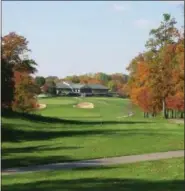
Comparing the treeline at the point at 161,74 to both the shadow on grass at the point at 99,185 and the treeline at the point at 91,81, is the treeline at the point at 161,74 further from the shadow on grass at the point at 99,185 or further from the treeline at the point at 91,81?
the shadow on grass at the point at 99,185

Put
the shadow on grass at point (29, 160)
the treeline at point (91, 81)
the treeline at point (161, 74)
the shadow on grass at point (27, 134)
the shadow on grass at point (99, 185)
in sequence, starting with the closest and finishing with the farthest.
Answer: the shadow on grass at point (99, 185) → the shadow on grass at point (29, 160) → the treeline at point (91, 81) → the shadow on grass at point (27, 134) → the treeline at point (161, 74)

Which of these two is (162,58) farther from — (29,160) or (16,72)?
(29,160)

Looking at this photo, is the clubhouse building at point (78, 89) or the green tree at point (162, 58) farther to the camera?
the green tree at point (162, 58)

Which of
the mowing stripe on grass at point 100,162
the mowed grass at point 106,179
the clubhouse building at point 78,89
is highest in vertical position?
the clubhouse building at point 78,89

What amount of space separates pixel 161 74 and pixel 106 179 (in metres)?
41.3

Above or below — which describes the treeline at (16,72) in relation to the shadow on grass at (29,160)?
above

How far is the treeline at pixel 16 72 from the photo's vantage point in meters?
37.8

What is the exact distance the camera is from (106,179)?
1291 cm

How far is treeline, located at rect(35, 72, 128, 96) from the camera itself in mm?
23938

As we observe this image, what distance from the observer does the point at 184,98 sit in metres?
47.4

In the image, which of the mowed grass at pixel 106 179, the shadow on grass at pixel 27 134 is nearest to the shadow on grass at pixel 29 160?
the mowed grass at pixel 106 179

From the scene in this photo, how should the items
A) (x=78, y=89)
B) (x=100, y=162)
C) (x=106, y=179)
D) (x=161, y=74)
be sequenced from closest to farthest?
1. (x=106, y=179)
2. (x=100, y=162)
3. (x=78, y=89)
4. (x=161, y=74)

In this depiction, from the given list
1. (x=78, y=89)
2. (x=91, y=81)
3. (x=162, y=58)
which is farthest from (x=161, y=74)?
(x=78, y=89)

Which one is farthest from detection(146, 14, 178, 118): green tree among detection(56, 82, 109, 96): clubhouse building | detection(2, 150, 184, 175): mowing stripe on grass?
detection(2, 150, 184, 175): mowing stripe on grass
